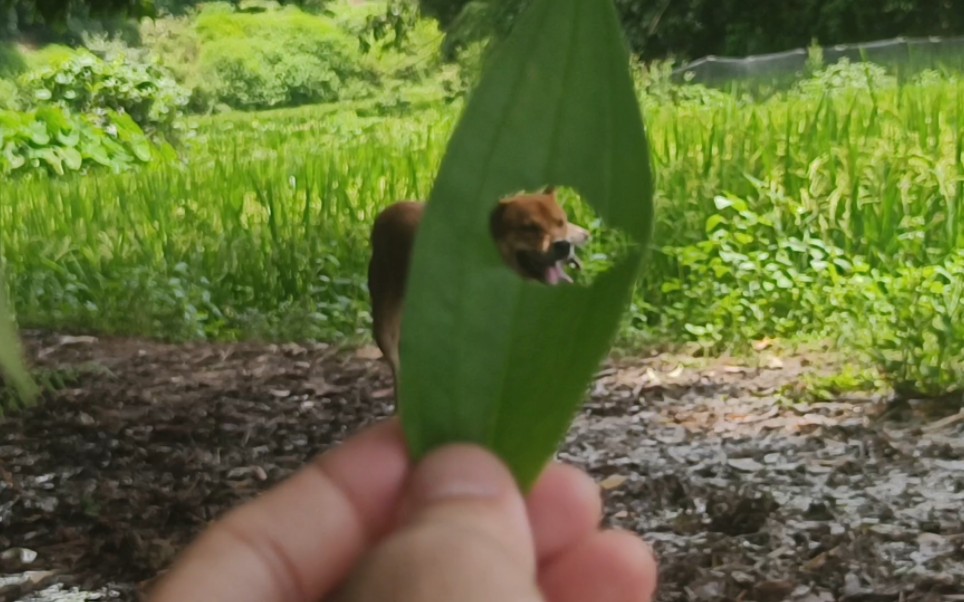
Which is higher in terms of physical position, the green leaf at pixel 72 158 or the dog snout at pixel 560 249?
the dog snout at pixel 560 249

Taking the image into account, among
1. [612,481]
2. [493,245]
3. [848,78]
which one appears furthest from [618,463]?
[493,245]

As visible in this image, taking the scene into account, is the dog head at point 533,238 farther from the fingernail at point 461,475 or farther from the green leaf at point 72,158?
the green leaf at point 72,158

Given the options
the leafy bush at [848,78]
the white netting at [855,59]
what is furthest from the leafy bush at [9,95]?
the leafy bush at [848,78]

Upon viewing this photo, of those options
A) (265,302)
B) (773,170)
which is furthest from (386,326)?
(773,170)

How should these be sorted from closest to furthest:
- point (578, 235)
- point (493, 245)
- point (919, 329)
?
point (493, 245) → point (578, 235) → point (919, 329)

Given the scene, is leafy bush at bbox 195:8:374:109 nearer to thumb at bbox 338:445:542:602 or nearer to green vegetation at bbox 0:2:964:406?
green vegetation at bbox 0:2:964:406

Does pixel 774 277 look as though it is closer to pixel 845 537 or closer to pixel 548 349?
pixel 845 537

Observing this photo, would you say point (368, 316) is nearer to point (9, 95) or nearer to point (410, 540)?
point (9, 95)
